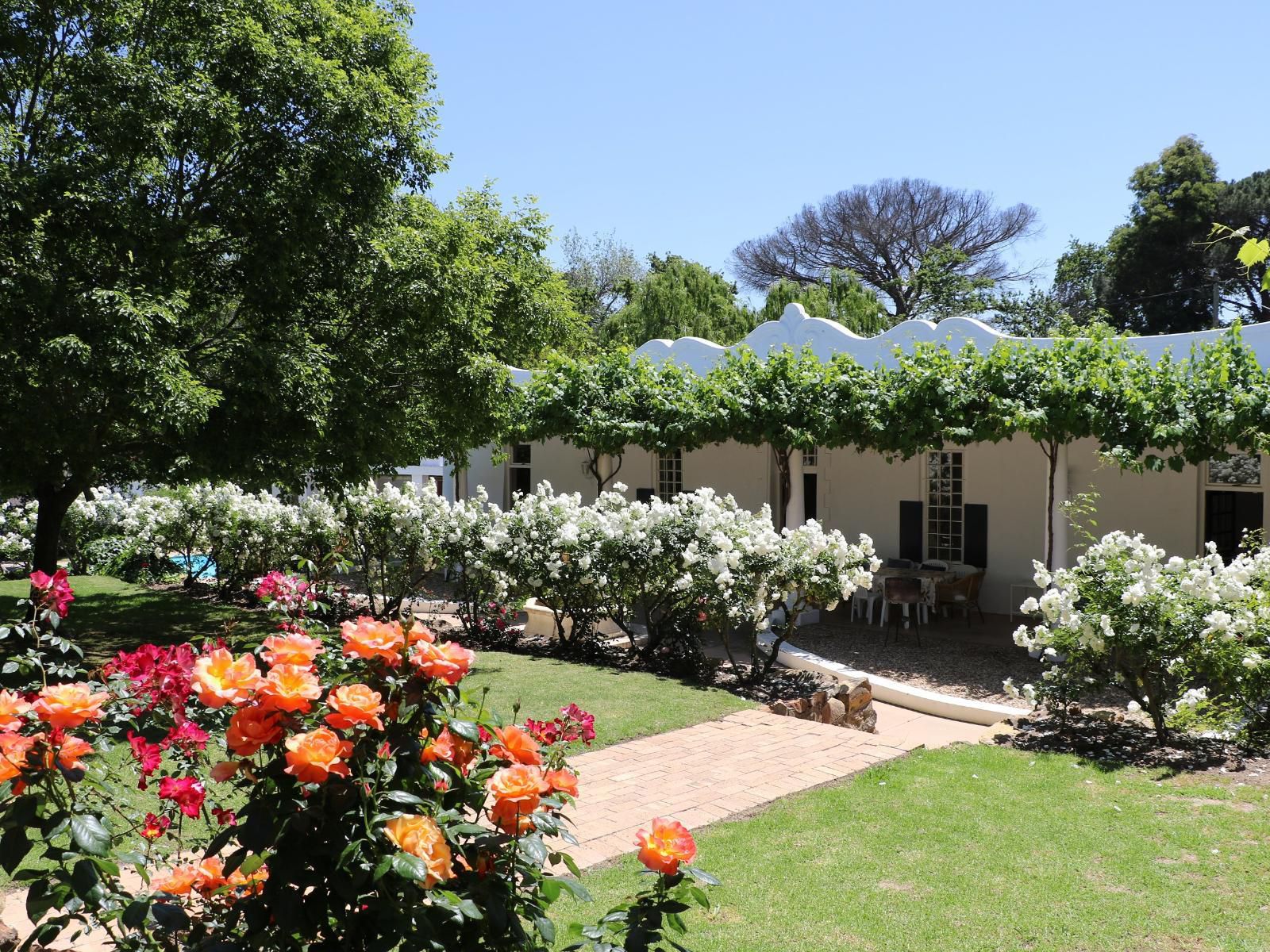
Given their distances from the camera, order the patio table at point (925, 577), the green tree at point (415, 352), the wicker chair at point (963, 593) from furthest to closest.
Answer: the wicker chair at point (963, 593) < the patio table at point (925, 577) < the green tree at point (415, 352)

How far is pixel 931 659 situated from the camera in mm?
11422

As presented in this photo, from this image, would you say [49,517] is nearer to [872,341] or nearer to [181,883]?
[181,883]

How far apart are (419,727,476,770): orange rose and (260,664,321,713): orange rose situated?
0.96 ft

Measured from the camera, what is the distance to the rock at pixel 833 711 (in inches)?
338

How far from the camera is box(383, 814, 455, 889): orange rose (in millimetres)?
1962

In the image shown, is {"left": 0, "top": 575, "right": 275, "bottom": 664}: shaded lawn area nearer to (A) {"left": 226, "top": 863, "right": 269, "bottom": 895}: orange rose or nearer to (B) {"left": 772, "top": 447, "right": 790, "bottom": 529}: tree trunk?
(B) {"left": 772, "top": 447, "right": 790, "bottom": 529}: tree trunk

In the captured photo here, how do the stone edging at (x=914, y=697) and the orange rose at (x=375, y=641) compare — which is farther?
the stone edging at (x=914, y=697)

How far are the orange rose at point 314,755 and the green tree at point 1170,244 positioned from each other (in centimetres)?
3973

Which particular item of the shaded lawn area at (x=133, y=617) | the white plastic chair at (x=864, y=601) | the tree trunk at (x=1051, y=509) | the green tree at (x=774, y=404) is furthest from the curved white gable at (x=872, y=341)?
the shaded lawn area at (x=133, y=617)

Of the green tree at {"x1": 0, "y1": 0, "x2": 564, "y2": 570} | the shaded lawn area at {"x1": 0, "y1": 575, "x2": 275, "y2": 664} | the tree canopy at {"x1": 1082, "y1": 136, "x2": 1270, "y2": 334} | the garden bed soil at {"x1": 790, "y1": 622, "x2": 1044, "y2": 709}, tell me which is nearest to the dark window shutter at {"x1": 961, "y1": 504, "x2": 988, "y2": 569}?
the garden bed soil at {"x1": 790, "y1": 622, "x2": 1044, "y2": 709}

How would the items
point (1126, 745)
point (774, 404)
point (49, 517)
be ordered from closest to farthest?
point (1126, 745) → point (49, 517) → point (774, 404)

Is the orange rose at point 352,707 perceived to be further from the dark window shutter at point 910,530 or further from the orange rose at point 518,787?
the dark window shutter at point 910,530

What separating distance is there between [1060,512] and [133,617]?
1205cm

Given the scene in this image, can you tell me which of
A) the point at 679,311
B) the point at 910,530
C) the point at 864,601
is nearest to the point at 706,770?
the point at 864,601
